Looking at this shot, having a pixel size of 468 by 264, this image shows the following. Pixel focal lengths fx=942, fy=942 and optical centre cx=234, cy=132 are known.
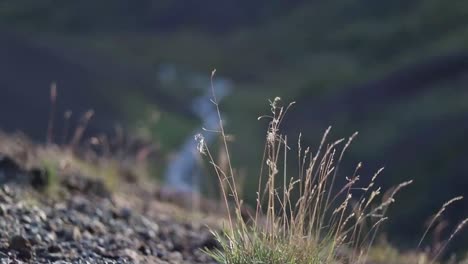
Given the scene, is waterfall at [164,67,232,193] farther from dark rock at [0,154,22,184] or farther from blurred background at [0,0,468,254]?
dark rock at [0,154,22,184]

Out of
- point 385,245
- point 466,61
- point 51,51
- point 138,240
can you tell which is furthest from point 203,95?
point 138,240

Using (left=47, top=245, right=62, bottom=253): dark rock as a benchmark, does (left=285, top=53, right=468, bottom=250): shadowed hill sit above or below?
below

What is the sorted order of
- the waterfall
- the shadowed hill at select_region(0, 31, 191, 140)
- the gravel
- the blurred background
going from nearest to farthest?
1. the gravel
2. the waterfall
3. the blurred background
4. the shadowed hill at select_region(0, 31, 191, 140)

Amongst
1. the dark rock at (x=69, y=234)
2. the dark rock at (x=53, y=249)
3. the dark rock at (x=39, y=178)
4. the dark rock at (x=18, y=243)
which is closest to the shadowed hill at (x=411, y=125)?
the dark rock at (x=39, y=178)

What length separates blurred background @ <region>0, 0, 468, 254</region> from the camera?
25.5 metres

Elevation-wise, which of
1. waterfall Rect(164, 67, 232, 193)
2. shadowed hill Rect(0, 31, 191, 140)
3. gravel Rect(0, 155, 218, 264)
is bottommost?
waterfall Rect(164, 67, 232, 193)

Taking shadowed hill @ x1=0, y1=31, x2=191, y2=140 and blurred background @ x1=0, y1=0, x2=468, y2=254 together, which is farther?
shadowed hill @ x1=0, y1=31, x2=191, y2=140

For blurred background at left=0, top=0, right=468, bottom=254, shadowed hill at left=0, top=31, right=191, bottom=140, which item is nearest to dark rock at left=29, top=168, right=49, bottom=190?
blurred background at left=0, top=0, right=468, bottom=254

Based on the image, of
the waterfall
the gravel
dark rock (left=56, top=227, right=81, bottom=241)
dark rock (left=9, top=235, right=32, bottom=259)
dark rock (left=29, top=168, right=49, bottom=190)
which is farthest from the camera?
the waterfall

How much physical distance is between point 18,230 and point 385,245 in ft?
16.7

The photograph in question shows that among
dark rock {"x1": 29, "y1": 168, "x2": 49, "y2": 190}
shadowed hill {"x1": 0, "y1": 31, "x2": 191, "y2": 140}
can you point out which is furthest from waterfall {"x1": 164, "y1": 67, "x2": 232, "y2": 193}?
dark rock {"x1": 29, "y1": 168, "x2": 49, "y2": 190}

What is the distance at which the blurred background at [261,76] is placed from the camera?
25531mm

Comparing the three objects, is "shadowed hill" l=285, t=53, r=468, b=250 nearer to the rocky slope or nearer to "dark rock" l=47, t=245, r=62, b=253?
the rocky slope

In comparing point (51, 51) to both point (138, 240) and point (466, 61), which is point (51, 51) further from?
point (138, 240)
